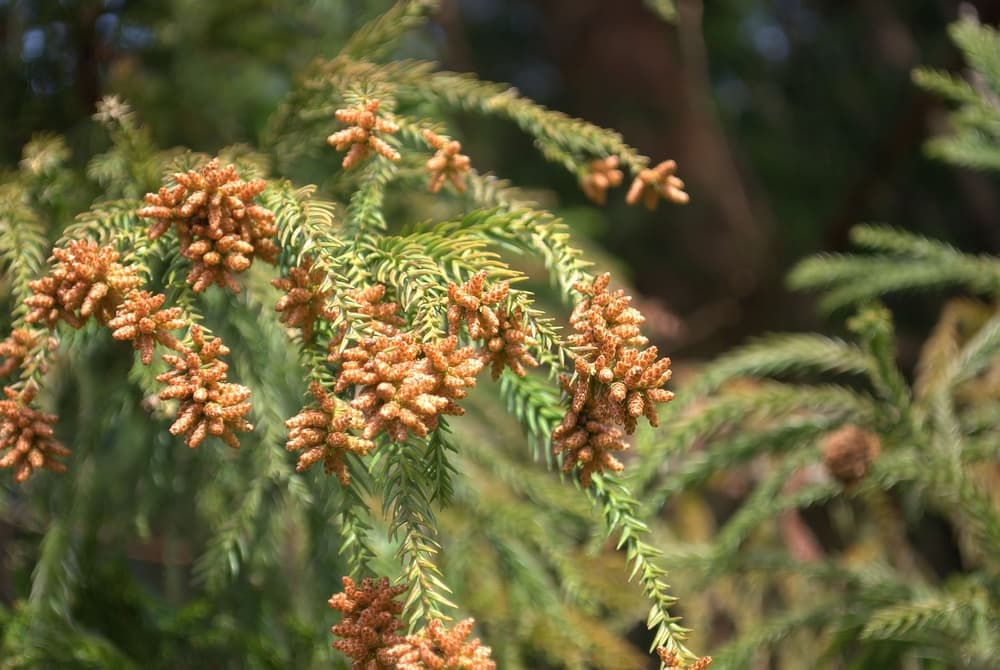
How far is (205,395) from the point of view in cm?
69

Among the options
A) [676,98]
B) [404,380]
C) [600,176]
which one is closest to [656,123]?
[676,98]

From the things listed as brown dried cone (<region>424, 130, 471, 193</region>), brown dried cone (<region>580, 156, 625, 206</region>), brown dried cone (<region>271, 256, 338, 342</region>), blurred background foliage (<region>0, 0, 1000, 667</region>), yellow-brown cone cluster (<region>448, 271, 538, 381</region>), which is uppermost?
brown dried cone (<region>424, 130, 471, 193</region>)

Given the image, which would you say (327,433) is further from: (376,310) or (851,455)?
(851,455)

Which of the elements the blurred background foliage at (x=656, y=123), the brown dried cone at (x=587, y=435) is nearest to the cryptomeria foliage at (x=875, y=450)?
the blurred background foliage at (x=656, y=123)

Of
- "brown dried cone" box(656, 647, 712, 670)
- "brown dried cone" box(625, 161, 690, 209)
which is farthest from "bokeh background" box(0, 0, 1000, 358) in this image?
"brown dried cone" box(656, 647, 712, 670)

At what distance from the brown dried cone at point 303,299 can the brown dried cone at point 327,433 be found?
3.7 inches

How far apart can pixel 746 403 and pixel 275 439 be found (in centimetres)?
68

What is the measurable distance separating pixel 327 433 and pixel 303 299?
13 cm

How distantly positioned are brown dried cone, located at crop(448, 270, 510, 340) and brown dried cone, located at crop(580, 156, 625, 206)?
0.34m

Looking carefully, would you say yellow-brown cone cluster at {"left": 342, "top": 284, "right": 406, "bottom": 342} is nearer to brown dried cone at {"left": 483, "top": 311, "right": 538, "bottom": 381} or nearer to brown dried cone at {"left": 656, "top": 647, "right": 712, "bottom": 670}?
brown dried cone at {"left": 483, "top": 311, "right": 538, "bottom": 381}

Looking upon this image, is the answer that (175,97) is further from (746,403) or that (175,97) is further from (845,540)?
(845,540)

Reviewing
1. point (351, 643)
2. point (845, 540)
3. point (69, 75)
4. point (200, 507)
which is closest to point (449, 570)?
point (200, 507)

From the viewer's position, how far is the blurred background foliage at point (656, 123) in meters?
1.35

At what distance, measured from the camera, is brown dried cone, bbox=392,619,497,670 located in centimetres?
64
